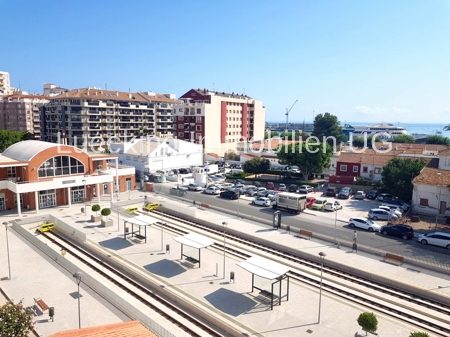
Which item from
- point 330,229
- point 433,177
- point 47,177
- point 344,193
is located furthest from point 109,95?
point 433,177


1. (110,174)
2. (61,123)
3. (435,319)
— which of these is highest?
(61,123)

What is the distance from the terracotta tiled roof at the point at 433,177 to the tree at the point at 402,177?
1.07 meters

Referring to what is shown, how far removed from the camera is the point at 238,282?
63.3ft

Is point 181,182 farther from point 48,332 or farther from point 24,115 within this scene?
point 24,115

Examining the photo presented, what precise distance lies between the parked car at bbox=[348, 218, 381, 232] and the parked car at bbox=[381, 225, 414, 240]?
2.78 feet

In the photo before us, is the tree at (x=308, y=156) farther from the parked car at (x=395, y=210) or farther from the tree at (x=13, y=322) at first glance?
the tree at (x=13, y=322)

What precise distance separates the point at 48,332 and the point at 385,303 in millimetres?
15814

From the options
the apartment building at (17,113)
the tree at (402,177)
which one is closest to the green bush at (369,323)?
the tree at (402,177)

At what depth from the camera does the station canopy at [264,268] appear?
16767 mm

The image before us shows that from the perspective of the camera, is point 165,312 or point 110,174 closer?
point 165,312

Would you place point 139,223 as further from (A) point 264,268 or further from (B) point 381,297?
(B) point 381,297

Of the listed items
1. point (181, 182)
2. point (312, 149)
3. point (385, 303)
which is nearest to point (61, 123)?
point (181, 182)

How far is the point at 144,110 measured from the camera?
8925 cm

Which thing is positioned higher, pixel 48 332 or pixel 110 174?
pixel 110 174
